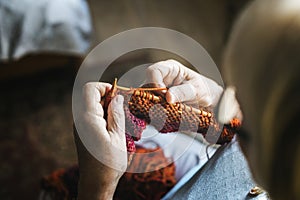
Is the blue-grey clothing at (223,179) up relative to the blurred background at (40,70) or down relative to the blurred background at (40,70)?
up

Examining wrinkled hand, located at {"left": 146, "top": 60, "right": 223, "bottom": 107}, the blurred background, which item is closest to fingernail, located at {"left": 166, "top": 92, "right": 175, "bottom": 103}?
wrinkled hand, located at {"left": 146, "top": 60, "right": 223, "bottom": 107}

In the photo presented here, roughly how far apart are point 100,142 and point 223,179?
153 mm

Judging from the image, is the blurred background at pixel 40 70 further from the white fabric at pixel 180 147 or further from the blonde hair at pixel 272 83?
the blonde hair at pixel 272 83

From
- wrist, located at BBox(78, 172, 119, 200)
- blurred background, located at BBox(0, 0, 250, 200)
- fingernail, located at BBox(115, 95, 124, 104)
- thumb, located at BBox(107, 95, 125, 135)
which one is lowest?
blurred background, located at BBox(0, 0, 250, 200)

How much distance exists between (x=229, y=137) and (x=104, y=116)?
147 mm

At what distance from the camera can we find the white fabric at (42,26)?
1411mm

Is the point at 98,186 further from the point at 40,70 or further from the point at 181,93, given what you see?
the point at 40,70

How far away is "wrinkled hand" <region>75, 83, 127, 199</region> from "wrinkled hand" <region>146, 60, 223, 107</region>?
0.05 m

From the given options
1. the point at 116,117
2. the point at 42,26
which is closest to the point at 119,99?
the point at 116,117

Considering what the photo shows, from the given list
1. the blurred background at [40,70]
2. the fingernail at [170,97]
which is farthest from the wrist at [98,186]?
the blurred background at [40,70]

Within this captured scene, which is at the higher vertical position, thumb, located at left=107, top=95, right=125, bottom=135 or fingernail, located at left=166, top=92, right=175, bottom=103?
fingernail, located at left=166, top=92, right=175, bottom=103

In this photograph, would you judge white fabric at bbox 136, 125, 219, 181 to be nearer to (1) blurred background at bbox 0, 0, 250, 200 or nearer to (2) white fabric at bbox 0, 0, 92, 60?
(1) blurred background at bbox 0, 0, 250, 200

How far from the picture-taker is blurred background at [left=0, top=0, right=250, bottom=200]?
1.42m

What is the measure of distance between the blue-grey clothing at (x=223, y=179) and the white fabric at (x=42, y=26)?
0.91 meters
